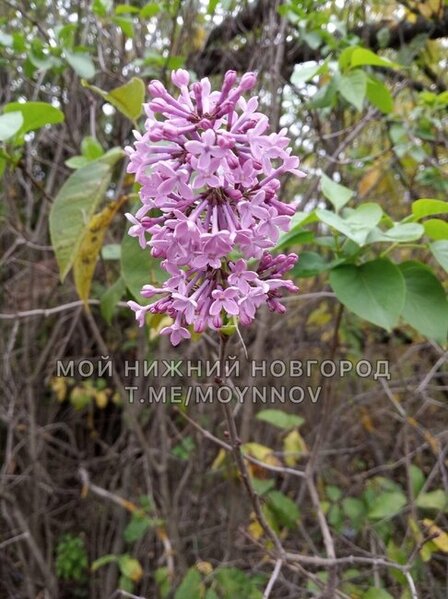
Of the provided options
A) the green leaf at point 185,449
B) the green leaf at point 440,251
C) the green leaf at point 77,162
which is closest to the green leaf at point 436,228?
the green leaf at point 440,251

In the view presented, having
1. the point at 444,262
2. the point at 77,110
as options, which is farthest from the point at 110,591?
the point at 444,262

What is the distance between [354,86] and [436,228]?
51 cm

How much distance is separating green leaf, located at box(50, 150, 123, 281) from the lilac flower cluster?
425 millimetres

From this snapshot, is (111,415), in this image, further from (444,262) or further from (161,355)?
(444,262)

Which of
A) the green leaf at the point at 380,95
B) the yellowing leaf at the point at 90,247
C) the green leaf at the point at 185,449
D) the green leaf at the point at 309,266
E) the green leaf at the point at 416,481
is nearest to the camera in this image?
the green leaf at the point at 309,266

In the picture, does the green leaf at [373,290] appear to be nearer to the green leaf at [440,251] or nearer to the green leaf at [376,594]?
A: the green leaf at [440,251]

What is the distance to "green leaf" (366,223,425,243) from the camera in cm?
93

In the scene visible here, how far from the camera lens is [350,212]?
1157mm

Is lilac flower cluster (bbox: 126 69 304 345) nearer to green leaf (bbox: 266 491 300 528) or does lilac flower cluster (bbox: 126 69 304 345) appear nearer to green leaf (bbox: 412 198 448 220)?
green leaf (bbox: 412 198 448 220)

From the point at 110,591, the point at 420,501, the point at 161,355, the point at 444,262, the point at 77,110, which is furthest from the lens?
the point at 110,591

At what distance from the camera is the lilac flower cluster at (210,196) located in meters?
0.70

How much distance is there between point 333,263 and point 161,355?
4.01 ft

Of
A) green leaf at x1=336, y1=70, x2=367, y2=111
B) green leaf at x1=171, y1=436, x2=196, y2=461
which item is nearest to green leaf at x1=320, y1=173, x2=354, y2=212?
green leaf at x1=336, y1=70, x2=367, y2=111

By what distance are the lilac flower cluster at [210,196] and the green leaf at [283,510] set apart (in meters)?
1.33
